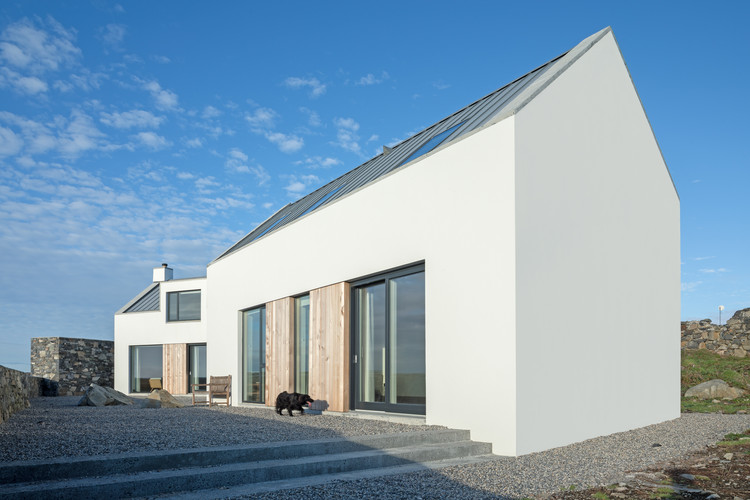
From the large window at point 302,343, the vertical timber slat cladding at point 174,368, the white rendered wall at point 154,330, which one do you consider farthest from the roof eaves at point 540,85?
the vertical timber slat cladding at point 174,368

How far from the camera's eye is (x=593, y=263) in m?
7.40

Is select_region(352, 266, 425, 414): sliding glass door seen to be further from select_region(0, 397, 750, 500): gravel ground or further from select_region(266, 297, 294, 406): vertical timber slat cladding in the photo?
select_region(266, 297, 294, 406): vertical timber slat cladding

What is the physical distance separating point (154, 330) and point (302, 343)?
14.1 metres

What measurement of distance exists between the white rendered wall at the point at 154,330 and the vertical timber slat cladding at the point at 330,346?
13.0 metres

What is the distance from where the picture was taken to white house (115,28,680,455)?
6.28 m

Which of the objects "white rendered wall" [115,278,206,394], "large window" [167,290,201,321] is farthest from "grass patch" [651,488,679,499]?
"large window" [167,290,201,321]

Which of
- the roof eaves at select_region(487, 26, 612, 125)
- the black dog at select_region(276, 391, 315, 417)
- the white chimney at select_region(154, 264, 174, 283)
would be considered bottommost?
the black dog at select_region(276, 391, 315, 417)

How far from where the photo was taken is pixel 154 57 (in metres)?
7.95

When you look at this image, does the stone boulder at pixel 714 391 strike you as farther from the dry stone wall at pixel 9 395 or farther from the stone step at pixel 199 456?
the dry stone wall at pixel 9 395

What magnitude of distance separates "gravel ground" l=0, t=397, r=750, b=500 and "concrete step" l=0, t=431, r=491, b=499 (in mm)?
445

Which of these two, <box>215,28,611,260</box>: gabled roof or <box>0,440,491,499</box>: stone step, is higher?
<box>215,28,611,260</box>: gabled roof

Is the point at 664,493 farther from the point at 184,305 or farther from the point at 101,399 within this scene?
the point at 184,305

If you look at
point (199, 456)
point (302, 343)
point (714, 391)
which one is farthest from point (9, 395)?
point (714, 391)

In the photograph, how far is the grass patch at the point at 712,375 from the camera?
10289mm
